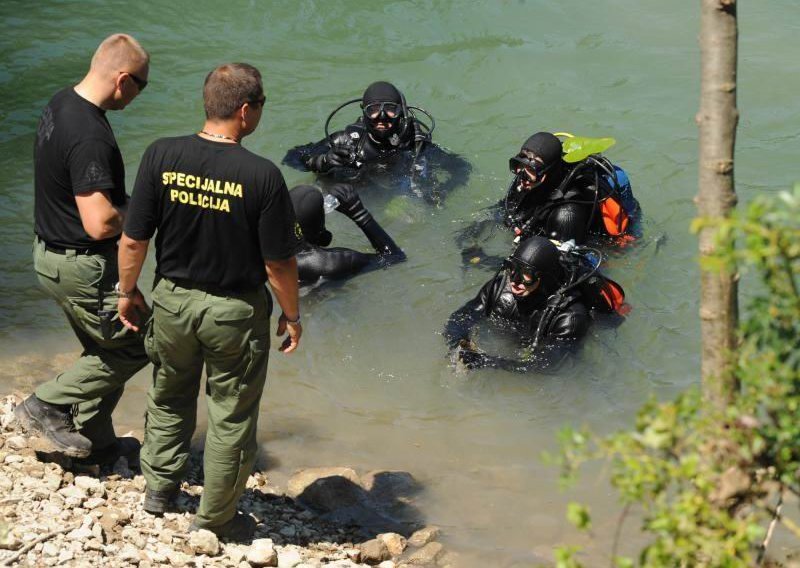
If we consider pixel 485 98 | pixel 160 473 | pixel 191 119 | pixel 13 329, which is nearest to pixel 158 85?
pixel 191 119

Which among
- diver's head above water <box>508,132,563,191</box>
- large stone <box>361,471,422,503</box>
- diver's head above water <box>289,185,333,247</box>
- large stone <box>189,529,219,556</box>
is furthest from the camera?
diver's head above water <box>508,132,563,191</box>

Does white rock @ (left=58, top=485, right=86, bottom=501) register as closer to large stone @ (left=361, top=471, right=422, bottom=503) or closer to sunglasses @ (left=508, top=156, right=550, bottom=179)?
large stone @ (left=361, top=471, right=422, bottom=503)

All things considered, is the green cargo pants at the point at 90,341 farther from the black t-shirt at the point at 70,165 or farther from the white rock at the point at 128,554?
the white rock at the point at 128,554

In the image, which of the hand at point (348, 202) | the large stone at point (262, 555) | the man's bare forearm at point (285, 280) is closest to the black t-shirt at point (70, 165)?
the man's bare forearm at point (285, 280)

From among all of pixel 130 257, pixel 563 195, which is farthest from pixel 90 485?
pixel 563 195

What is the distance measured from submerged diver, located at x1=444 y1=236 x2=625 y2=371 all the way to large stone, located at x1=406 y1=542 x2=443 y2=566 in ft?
6.10

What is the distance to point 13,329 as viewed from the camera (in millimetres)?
6867

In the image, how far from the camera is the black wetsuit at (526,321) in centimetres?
660

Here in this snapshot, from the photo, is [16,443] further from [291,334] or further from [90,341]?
[291,334]

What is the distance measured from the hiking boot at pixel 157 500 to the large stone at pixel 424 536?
3.97 feet

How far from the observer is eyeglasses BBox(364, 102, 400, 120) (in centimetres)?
855

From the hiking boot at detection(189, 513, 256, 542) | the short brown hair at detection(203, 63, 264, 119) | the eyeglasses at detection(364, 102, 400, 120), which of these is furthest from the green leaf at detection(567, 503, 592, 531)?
the eyeglasses at detection(364, 102, 400, 120)

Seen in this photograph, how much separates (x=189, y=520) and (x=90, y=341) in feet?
3.07

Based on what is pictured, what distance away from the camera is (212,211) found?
395 cm
